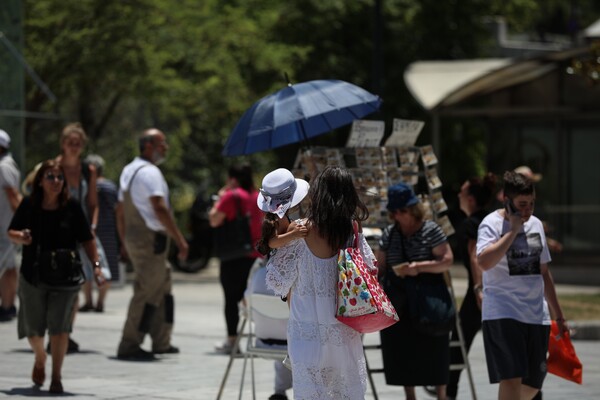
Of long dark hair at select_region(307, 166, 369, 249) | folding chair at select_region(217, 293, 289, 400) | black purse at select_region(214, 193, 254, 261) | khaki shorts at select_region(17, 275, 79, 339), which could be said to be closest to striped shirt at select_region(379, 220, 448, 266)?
folding chair at select_region(217, 293, 289, 400)

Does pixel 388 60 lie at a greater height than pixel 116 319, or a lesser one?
greater

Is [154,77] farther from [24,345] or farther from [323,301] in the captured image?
[323,301]

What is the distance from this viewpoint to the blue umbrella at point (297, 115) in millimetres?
9305

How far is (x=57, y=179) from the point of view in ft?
32.4

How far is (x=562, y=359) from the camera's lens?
8.44 m

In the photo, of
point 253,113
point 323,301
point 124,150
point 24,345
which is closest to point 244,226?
point 24,345

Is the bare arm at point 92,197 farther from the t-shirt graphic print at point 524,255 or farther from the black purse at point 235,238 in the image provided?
the t-shirt graphic print at point 524,255

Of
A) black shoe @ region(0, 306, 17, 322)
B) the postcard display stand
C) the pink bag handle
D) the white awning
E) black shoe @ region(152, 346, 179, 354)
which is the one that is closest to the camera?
the pink bag handle

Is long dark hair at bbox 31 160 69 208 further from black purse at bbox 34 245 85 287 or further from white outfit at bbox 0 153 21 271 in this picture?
white outfit at bbox 0 153 21 271

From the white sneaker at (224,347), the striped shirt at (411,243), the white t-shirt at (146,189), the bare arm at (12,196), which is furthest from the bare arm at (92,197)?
the striped shirt at (411,243)

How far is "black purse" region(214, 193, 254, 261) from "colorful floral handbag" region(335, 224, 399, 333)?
579 cm

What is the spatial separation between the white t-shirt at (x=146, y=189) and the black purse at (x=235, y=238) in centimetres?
87

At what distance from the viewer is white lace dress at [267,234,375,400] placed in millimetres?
6676

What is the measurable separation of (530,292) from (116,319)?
8358 millimetres
